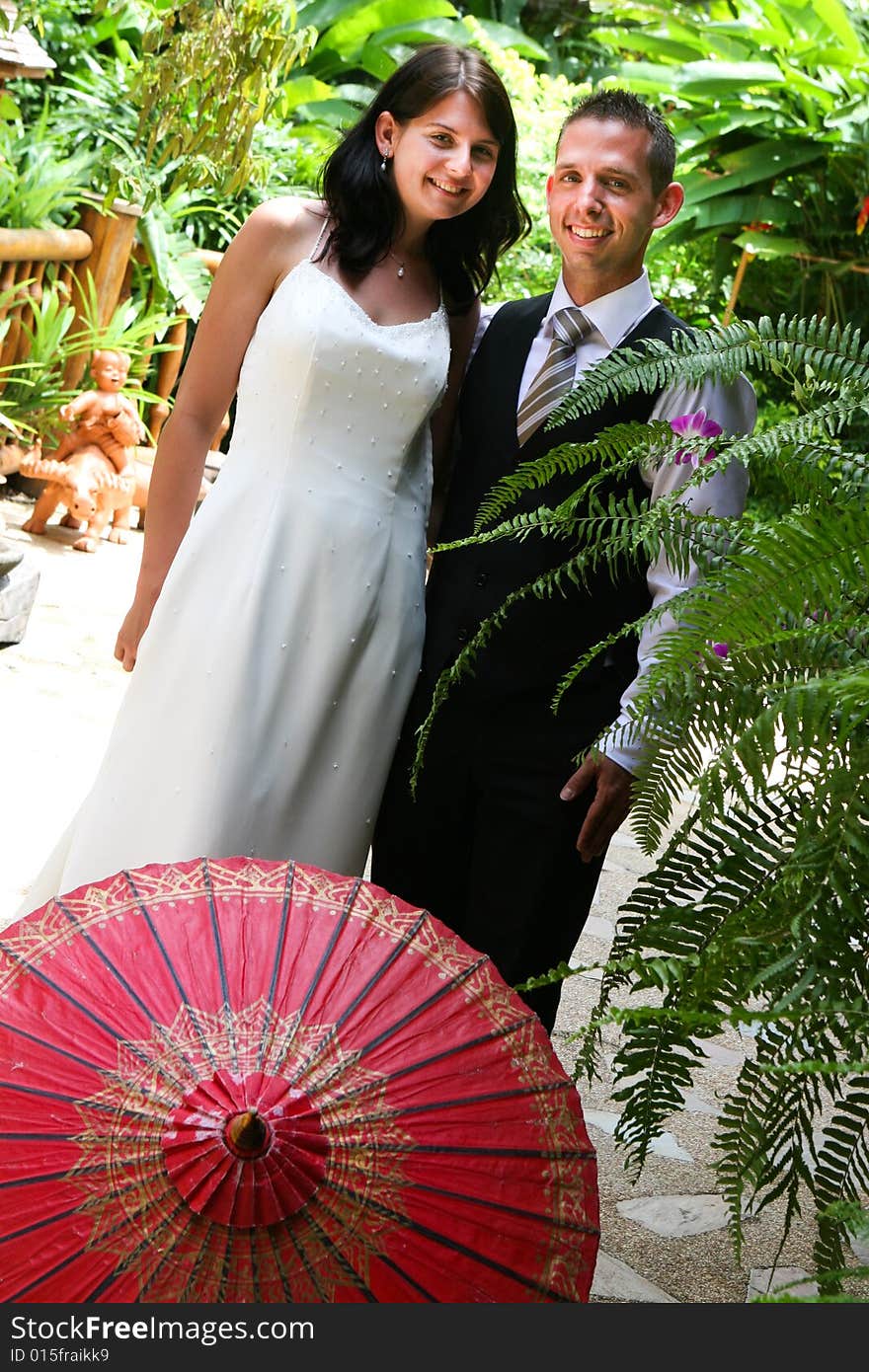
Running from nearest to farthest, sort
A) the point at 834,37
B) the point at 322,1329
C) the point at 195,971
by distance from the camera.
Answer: the point at 322,1329 → the point at 195,971 → the point at 834,37

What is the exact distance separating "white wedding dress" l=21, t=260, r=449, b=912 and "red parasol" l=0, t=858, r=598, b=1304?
0.76 m

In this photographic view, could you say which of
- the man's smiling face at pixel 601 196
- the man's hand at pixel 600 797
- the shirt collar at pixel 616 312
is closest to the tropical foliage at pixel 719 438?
the man's hand at pixel 600 797

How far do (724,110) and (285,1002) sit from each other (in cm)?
777

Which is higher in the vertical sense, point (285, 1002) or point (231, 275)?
point (231, 275)

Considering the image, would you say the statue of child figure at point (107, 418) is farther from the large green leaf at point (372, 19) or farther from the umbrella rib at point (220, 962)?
the umbrella rib at point (220, 962)

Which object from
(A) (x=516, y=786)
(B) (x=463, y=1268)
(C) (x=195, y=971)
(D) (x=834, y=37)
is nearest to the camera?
(B) (x=463, y=1268)

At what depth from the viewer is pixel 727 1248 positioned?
8.04 feet

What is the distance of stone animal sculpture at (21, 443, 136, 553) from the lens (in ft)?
20.6

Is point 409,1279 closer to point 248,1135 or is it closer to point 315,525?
point 248,1135

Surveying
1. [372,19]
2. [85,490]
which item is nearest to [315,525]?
[85,490]

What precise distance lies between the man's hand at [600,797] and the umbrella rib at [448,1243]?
0.78 m

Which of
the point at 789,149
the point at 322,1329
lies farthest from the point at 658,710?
the point at 789,149

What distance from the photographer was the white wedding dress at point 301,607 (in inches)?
89.8

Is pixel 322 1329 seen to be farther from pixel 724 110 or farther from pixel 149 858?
pixel 724 110
